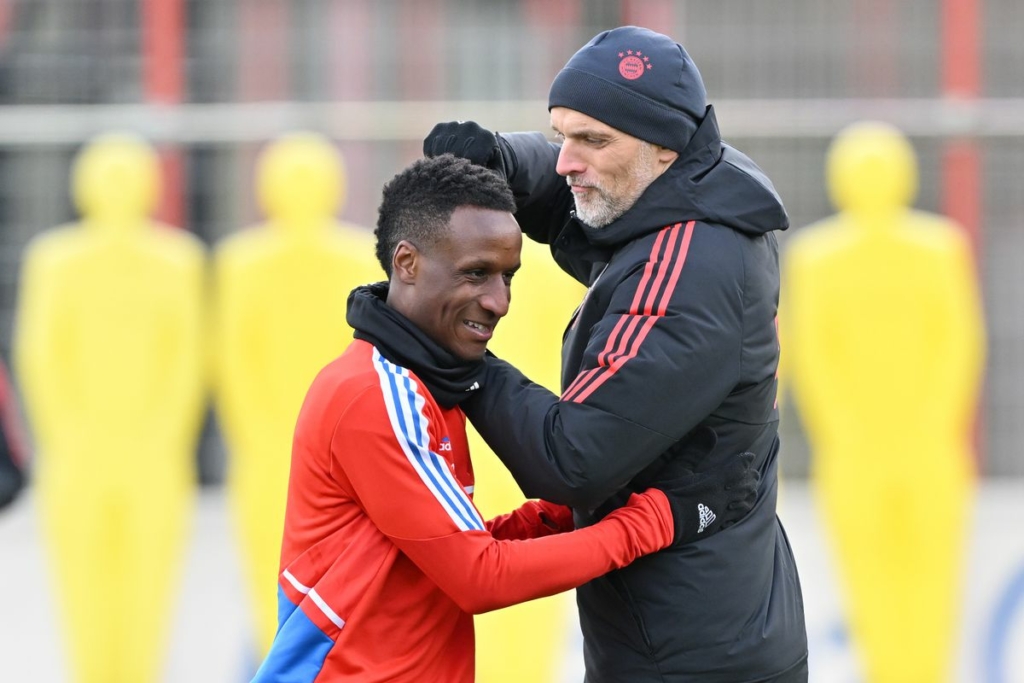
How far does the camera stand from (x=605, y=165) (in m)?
2.62

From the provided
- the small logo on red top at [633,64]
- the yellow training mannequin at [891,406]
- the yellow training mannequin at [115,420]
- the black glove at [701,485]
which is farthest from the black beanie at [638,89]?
the yellow training mannequin at [115,420]

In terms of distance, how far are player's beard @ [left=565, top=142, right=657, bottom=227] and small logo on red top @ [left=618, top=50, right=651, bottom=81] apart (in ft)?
0.38

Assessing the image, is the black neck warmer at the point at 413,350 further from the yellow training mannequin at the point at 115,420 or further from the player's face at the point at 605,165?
the yellow training mannequin at the point at 115,420

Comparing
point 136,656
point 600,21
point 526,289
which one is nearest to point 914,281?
point 526,289

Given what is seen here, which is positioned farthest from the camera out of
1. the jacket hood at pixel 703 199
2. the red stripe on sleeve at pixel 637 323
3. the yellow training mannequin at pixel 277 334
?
the yellow training mannequin at pixel 277 334

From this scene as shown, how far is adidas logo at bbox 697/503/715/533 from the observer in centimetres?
254

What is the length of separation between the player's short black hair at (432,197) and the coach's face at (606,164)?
160 mm

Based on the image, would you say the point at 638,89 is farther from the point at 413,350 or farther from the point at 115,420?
the point at 115,420

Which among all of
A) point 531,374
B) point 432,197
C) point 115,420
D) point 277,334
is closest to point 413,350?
point 432,197

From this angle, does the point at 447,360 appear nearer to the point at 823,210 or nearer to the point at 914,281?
the point at 914,281

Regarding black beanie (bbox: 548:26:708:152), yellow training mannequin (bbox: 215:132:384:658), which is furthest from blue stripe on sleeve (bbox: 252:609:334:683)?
yellow training mannequin (bbox: 215:132:384:658)

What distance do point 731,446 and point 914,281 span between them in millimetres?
3271

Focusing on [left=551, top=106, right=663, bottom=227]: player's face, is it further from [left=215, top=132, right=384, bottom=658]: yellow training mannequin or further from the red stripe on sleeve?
[left=215, top=132, right=384, bottom=658]: yellow training mannequin

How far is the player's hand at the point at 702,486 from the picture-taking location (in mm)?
2537
